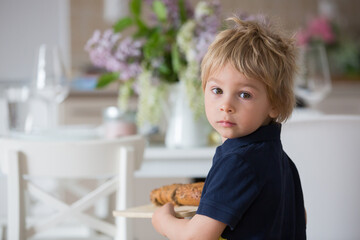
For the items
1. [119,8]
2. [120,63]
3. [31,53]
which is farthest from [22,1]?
[120,63]

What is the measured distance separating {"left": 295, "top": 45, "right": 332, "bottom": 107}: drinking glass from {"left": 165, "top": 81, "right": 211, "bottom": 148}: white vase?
445 mm

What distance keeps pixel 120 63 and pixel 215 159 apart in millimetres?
1183

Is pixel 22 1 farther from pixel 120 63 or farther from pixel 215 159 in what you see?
pixel 215 159

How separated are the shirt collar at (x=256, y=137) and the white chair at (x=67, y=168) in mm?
558

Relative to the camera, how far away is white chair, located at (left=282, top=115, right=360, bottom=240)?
1338mm

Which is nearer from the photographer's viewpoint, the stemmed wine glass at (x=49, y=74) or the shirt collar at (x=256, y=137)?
the shirt collar at (x=256, y=137)

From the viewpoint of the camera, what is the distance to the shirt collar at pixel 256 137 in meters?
0.89

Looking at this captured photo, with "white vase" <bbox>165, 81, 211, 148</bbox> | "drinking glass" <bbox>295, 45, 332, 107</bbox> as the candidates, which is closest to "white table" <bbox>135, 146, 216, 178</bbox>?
"white vase" <bbox>165, 81, 211, 148</bbox>

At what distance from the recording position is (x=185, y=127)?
2.04 m

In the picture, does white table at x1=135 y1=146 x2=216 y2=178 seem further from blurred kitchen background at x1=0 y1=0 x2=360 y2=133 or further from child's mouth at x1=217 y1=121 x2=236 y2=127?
blurred kitchen background at x1=0 y1=0 x2=360 y2=133

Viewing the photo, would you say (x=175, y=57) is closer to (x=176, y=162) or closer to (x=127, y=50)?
(x=127, y=50)

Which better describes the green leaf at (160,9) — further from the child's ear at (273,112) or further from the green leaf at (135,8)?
the child's ear at (273,112)

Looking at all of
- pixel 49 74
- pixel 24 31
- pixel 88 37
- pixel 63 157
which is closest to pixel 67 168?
pixel 63 157

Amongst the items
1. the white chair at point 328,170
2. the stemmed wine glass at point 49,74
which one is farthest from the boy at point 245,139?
the stemmed wine glass at point 49,74
